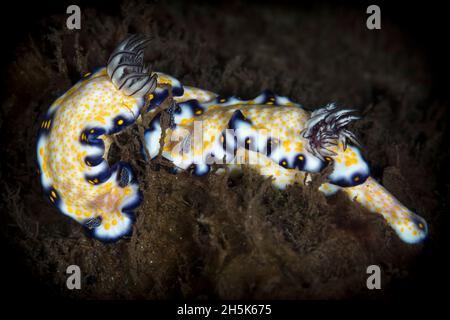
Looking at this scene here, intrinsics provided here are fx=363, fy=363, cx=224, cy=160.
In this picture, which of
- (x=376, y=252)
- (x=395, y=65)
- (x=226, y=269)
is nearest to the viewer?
(x=226, y=269)

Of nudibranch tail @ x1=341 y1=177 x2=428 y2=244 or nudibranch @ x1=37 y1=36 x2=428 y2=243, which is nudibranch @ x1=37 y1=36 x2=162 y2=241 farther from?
nudibranch tail @ x1=341 y1=177 x2=428 y2=244

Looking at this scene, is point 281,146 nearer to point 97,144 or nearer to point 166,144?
point 166,144

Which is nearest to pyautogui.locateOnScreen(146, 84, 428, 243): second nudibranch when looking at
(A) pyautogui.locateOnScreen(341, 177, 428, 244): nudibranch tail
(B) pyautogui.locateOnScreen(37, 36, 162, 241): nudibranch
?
(A) pyautogui.locateOnScreen(341, 177, 428, 244): nudibranch tail
